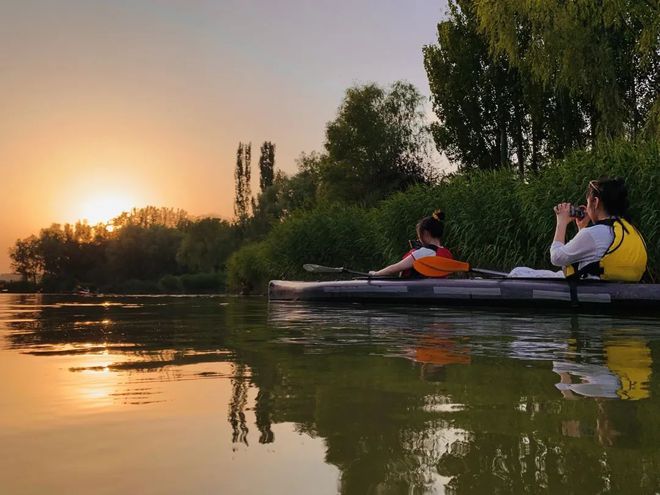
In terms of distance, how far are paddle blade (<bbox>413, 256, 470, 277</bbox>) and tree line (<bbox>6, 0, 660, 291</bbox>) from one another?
135 inches

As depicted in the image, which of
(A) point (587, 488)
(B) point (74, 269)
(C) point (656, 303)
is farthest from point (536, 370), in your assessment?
(B) point (74, 269)

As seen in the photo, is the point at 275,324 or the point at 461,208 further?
the point at 461,208

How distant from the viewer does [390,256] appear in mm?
13758

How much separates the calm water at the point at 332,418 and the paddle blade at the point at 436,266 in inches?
167

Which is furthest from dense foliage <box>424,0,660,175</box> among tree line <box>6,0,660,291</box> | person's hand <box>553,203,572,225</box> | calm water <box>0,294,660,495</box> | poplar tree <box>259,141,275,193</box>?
poplar tree <box>259,141,275,193</box>

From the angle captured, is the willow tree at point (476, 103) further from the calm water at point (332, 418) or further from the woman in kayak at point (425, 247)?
the calm water at point (332, 418)

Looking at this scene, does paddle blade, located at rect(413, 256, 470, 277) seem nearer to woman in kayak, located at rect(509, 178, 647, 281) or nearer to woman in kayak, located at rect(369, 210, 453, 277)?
woman in kayak, located at rect(369, 210, 453, 277)

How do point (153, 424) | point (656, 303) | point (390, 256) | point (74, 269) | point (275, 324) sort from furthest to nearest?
1. point (74, 269)
2. point (390, 256)
3. point (656, 303)
4. point (275, 324)
5. point (153, 424)

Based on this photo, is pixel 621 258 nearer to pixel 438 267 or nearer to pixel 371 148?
pixel 438 267

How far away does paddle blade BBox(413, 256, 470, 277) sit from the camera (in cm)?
824

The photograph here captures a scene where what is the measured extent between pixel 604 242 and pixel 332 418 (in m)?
5.23

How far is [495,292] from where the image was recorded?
7383 mm

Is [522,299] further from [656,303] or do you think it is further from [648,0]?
[648,0]

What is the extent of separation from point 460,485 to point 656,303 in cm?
582
